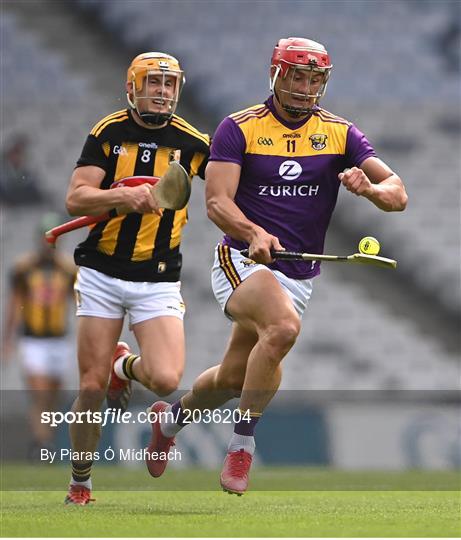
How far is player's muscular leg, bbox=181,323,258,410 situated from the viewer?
703 cm

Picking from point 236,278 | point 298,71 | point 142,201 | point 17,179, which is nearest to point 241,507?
point 236,278

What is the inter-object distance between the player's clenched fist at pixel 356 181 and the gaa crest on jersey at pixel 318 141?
577 mm

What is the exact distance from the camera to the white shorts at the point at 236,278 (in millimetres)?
6824

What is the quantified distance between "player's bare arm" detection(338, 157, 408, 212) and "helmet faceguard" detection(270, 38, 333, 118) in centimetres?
42

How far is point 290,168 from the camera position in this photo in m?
6.92

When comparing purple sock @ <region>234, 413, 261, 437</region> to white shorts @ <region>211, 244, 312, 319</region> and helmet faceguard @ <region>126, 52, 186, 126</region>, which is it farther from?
helmet faceguard @ <region>126, 52, 186, 126</region>

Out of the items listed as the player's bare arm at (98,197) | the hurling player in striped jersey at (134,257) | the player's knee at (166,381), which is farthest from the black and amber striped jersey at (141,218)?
the player's knee at (166,381)

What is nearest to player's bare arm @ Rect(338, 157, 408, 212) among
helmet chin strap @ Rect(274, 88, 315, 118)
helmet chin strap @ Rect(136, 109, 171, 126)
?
helmet chin strap @ Rect(274, 88, 315, 118)

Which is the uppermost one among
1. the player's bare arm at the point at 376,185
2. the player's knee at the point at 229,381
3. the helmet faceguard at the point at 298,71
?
the helmet faceguard at the point at 298,71

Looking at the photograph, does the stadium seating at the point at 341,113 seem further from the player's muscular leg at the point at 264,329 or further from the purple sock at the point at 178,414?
the player's muscular leg at the point at 264,329

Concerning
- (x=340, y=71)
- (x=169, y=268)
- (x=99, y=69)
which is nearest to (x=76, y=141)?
(x=99, y=69)

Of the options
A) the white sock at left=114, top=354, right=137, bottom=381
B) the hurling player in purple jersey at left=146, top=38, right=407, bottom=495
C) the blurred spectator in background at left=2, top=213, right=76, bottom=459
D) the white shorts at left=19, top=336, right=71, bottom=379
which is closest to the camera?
the hurling player in purple jersey at left=146, top=38, right=407, bottom=495

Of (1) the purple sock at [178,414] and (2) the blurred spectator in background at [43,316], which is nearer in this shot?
(1) the purple sock at [178,414]

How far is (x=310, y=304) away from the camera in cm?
1588
